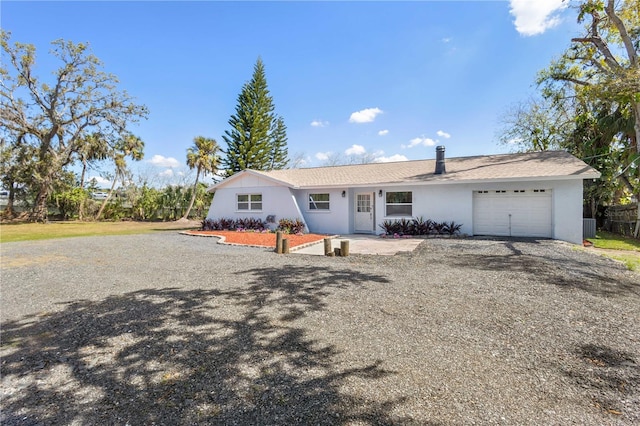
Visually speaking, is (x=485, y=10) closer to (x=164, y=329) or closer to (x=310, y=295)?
(x=310, y=295)

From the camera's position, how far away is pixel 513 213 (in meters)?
12.6

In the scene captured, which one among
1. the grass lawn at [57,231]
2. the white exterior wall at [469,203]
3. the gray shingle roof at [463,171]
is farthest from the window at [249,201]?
the white exterior wall at [469,203]


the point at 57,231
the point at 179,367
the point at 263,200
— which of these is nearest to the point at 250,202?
the point at 263,200

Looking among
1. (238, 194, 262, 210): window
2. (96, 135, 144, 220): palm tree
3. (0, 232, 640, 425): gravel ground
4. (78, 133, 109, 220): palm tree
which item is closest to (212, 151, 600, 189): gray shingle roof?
(238, 194, 262, 210): window

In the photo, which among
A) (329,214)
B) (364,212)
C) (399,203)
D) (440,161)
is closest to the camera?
(440,161)

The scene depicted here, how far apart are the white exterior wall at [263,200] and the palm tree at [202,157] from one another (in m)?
9.70

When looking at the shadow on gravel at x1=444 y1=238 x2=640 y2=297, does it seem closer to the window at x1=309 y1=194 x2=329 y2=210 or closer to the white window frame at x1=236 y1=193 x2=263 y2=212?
the window at x1=309 y1=194 x2=329 y2=210

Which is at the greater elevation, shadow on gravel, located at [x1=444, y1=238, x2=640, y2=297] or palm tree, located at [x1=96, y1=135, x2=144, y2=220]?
palm tree, located at [x1=96, y1=135, x2=144, y2=220]

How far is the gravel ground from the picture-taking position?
8.06 ft

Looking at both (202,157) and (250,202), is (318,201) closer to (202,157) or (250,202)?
(250,202)

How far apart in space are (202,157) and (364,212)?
56.9ft

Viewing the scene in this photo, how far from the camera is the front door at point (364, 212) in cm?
1546

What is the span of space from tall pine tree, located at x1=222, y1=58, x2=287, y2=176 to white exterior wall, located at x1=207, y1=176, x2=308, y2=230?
11.3 m

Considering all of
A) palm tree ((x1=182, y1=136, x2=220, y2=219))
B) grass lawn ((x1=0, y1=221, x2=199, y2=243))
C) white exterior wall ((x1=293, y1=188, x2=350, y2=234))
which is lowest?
grass lawn ((x1=0, y1=221, x2=199, y2=243))
